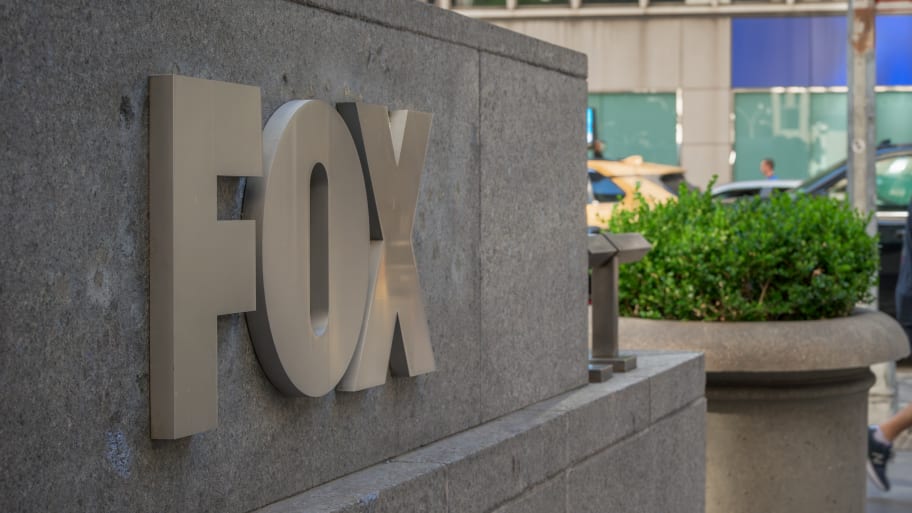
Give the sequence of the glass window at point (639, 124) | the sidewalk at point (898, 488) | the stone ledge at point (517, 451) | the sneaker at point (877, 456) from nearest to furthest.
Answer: the stone ledge at point (517, 451)
the sidewalk at point (898, 488)
the sneaker at point (877, 456)
the glass window at point (639, 124)

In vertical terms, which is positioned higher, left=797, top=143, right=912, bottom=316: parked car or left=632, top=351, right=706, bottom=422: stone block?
left=797, top=143, right=912, bottom=316: parked car

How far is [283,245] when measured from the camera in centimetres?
276

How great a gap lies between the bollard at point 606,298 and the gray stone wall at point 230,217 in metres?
0.54

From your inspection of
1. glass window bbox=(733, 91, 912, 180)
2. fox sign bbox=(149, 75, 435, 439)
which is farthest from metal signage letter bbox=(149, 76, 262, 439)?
glass window bbox=(733, 91, 912, 180)

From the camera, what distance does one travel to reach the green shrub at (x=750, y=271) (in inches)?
227

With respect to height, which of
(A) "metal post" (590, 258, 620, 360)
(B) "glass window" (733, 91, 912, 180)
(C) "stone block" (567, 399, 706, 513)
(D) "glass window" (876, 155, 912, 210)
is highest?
(B) "glass window" (733, 91, 912, 180)

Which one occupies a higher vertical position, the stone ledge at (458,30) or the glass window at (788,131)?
the glass window at (788,131)

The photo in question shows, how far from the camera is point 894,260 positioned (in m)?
12.3

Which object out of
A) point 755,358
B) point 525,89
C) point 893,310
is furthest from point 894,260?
point 525,89

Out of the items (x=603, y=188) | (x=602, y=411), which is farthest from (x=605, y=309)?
(x=603, y=188)

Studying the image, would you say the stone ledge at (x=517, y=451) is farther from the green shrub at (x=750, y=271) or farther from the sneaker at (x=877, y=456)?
the sneaker at (x=877, y=456)

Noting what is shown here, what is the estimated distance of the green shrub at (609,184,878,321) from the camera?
18.9ft

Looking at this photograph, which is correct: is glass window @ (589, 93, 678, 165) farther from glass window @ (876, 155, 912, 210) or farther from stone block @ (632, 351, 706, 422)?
stone block @ (632, 351, 706, 422)

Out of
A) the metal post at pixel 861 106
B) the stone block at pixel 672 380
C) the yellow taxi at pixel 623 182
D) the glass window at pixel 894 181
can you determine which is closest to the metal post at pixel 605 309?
the stone block at pixel 672 380
